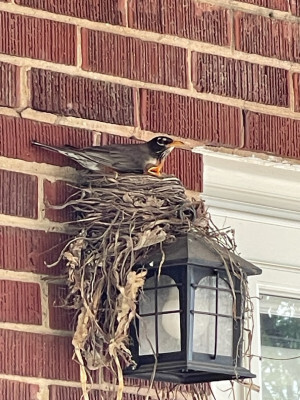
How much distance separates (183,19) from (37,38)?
355 millimetres

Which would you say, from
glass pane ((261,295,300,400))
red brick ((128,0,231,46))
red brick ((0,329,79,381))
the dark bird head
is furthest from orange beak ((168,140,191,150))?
red brick ((0,329,79,381))

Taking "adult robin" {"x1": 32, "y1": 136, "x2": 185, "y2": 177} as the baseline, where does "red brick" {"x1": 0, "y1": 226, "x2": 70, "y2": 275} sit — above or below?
below

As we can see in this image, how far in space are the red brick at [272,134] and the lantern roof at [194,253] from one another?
0.45 metres

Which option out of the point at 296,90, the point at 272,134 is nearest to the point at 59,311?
the point at 272,134

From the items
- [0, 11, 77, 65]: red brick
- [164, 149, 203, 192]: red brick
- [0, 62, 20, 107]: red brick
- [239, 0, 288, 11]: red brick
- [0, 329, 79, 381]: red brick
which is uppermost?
[239, 0, 288, 11]: red brick

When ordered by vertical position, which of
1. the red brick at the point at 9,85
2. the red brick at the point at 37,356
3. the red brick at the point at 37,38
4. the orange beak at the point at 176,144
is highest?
the red brick at the point at 37,38

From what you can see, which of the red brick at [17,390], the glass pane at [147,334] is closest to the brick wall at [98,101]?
the red brick at [17,390]

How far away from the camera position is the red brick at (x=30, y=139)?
2.60 m

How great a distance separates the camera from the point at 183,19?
2904mm

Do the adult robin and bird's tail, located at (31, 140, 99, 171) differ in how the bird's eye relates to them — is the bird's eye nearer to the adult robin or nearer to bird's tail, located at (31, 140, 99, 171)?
the adult robin

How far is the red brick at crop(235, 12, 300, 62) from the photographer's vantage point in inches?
117

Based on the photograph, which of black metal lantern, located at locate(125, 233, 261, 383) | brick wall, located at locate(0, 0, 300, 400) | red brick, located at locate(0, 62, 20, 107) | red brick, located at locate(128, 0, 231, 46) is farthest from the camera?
red brick, located at locate(128, 0, 231, 46)

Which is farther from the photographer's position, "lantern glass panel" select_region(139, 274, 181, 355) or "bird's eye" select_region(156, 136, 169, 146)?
"bird's eye" select_region(156, 136, 169, 146)

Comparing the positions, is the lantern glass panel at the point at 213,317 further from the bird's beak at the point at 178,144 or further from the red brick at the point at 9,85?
the red brick at the point at 9,85
